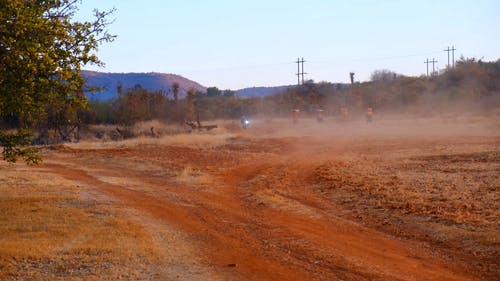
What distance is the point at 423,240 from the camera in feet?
35.2

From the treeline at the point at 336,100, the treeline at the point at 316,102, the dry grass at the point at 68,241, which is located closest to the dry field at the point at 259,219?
the dry grass at the point at 68,241

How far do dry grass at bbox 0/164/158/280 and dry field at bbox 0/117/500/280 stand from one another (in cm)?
3

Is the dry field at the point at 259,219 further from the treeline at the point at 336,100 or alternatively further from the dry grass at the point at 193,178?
the treeline at the point at 336,100

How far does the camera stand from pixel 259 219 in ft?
41.9

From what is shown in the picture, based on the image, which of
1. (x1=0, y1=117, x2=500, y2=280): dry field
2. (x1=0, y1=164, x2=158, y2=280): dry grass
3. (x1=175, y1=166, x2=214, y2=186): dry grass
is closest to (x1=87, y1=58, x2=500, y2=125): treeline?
(x1=0, y1=117, x2=500, y2=280): dry field

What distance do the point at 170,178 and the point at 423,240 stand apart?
1140 centimetres

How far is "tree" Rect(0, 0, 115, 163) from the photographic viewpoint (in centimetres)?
1051

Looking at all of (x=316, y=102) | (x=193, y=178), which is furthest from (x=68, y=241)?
(x=316, y=102)

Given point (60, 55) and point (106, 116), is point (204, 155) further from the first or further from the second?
point (106, 116)

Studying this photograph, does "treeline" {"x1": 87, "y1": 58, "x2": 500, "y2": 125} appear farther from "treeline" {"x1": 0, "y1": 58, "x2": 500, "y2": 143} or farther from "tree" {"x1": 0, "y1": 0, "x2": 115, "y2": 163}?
"tree" {"x1": 0, "y1": 0, "x2": 115, "y2": 163}

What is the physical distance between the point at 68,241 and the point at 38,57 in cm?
314

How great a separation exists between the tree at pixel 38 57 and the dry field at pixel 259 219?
7.49 feet

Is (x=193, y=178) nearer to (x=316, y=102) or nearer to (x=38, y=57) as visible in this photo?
(x=38, y=57)

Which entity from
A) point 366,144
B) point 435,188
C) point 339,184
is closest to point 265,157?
point 366,144
